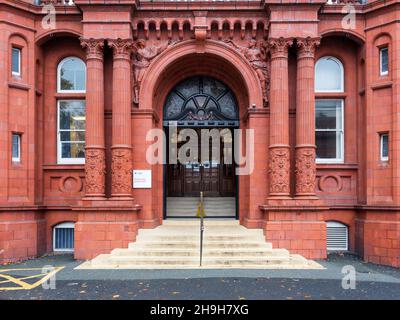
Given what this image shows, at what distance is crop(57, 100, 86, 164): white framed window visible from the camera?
583 inches

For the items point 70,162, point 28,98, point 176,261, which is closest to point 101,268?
point 176,261

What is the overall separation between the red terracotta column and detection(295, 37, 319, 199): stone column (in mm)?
5802

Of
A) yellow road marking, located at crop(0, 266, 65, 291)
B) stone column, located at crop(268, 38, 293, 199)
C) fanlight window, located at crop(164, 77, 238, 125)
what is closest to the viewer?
yellow road marking, located at crop(0, 266, 65, 291)

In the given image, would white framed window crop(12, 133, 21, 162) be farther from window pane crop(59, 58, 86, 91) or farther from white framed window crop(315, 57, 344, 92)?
white framed window crop(315, 57, 344, 92)

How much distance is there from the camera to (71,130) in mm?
14906

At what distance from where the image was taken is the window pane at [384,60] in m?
13.4

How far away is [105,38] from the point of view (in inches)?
529

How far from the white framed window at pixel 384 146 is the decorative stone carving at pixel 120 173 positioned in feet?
24.6

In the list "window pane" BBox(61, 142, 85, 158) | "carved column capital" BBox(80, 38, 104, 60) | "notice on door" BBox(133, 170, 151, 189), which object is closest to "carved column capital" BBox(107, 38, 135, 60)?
"carved column capital" BBox(80, 38, 104, 60)

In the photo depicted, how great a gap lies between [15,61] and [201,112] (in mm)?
6060

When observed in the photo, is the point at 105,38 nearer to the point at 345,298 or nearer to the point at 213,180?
the point at 213,180

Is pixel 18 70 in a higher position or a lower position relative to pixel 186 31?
lower

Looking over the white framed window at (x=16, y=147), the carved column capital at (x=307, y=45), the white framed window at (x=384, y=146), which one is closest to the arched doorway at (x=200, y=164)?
the carved column capital at (x=307, y=45)

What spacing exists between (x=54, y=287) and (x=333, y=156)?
9437mm
